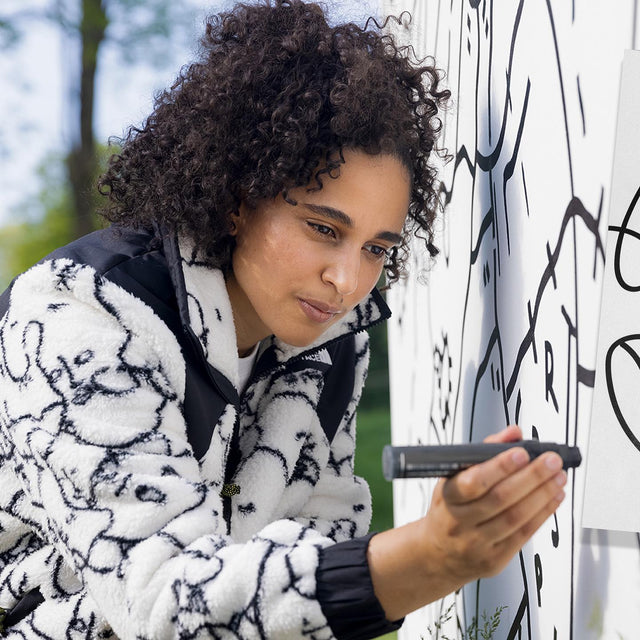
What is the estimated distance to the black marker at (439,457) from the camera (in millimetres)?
811

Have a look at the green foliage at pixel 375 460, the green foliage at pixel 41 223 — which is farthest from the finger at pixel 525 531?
the green foliage at pixel 41 223

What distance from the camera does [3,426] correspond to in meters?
1.38

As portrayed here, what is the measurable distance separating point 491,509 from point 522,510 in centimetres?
3

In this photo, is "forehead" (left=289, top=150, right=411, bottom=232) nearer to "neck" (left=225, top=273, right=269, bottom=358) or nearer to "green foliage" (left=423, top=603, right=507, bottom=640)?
"neck" (left=225, top=273, right=269, bottom=358)

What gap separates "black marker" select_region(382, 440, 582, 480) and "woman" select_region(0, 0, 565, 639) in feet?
0.05

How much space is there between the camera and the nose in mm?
1427

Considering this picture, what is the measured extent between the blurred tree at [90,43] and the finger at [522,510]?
7.44 m

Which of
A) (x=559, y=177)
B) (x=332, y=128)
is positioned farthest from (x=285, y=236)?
(x=559, y=177)

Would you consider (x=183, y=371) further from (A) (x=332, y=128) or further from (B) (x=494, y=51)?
(B) (x=494, y=51)

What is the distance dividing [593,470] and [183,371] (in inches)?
25.3

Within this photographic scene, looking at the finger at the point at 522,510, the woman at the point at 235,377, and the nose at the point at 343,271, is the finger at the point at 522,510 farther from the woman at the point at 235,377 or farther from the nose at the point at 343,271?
the nose at the point at 343,271

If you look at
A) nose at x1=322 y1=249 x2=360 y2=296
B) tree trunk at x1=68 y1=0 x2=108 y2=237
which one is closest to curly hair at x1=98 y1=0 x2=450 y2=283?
nose at x1=322 y1=249 x2=360 y2=296

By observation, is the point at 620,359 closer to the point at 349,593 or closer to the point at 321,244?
the point at 349,593

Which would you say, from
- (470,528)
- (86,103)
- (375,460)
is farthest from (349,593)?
(86,103)
